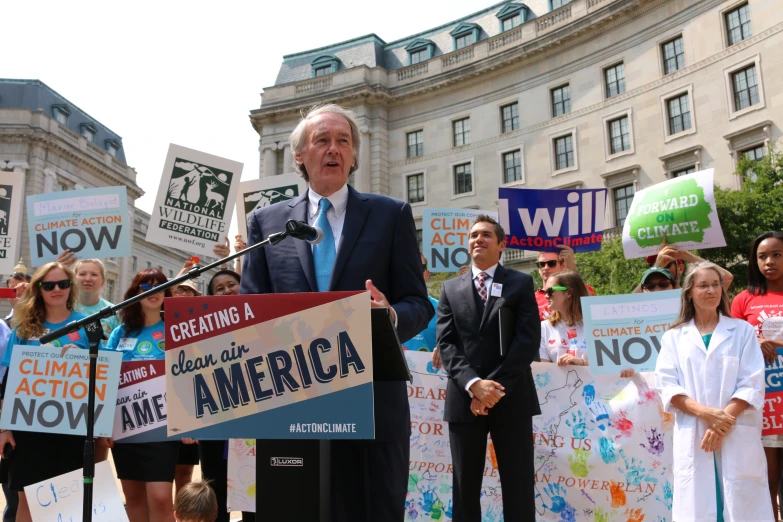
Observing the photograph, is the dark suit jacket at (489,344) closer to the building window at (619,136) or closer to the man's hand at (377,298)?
the man's hand at (377,298)

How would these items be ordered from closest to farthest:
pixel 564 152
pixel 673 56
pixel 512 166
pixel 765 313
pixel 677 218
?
pixel 765 313 → pixel 677 218 → pixel 673 56 → pixel 564 152 → pixel 512 166

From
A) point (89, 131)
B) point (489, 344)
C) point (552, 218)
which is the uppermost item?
point (89, 131)

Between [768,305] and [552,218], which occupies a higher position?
[552,218]

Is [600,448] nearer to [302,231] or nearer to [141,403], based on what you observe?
[141,403]

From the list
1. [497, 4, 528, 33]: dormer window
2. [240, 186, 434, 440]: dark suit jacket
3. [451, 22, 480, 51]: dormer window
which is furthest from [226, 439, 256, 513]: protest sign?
[451, 22, 480, 51]: dormer window

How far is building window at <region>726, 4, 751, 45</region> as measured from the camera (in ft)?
86.1

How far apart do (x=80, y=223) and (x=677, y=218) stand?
247 inches

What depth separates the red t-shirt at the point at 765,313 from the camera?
5.14 metres

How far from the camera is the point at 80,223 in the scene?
711 cm

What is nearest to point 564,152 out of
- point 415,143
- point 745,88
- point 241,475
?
point 745,88

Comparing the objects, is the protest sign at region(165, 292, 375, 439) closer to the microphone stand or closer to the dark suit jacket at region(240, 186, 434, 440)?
the dark suit jacket at region(240, 186, 434, 440)

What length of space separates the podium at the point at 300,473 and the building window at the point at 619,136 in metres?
30.8

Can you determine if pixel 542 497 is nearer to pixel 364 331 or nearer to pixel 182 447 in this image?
pixel 182 447

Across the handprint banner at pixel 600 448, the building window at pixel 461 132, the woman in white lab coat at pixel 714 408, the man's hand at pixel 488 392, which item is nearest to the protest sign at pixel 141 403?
the man's hand at pixel 488 392
